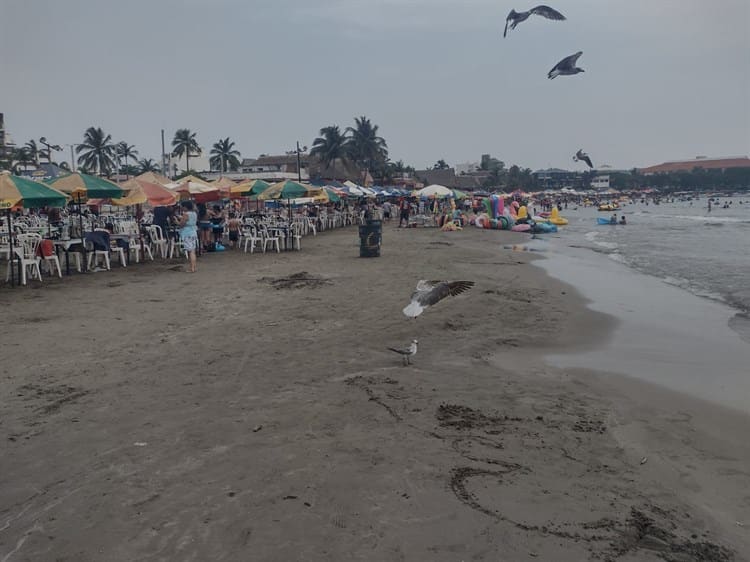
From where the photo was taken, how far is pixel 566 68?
401 inches

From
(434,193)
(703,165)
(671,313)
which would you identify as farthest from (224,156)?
(703,165)

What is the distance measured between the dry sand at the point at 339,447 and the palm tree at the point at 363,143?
188 feet

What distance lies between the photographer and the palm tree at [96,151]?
65312 mm

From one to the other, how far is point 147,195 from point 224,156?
5971 centimetres

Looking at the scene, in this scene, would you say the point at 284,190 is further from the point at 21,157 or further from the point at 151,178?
the point at 21,157

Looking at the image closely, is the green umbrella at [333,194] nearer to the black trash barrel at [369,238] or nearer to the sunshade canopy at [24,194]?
the black trash barrel at [369,238]

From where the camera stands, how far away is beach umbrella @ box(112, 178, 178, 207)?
39.7 feet

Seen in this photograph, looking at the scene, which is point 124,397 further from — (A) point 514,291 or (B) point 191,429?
(A) point 514,291

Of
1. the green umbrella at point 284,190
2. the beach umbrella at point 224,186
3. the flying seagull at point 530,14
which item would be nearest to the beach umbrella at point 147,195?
the beach umbrella at point 224,186

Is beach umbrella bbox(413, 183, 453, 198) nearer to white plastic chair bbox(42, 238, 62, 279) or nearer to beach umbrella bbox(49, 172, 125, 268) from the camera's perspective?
beach umbrella bbox(49, 172, 125, 268)

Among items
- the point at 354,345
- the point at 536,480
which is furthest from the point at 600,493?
the point at 354,345

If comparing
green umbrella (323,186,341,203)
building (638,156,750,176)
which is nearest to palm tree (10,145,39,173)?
green umbrella (323,186,341,203)

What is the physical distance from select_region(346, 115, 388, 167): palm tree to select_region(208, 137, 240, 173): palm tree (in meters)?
15.9

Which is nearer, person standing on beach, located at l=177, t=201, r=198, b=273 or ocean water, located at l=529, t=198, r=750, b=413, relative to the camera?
ocean water, located at l=529, t=198, r=750, b=413
